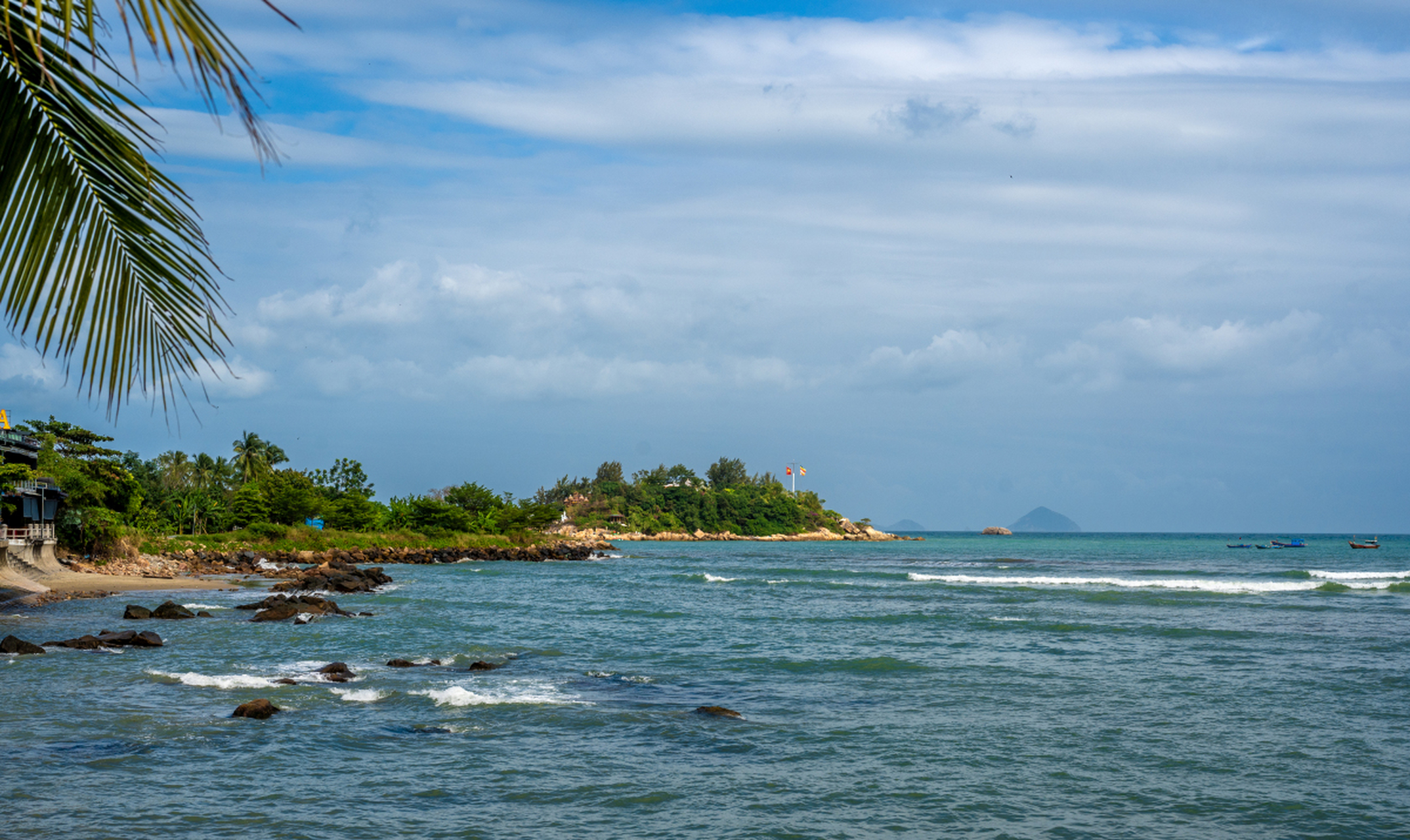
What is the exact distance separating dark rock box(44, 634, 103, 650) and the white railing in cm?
1486

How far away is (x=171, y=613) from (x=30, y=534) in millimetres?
14372

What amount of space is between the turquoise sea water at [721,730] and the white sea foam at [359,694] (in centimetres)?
7

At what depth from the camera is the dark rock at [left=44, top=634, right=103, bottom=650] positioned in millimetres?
18500

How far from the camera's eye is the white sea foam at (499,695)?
14070mm

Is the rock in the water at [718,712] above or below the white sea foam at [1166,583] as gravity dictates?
above

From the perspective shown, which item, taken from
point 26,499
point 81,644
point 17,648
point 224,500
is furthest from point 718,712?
point 224,500

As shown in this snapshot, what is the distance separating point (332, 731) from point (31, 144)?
10.8m

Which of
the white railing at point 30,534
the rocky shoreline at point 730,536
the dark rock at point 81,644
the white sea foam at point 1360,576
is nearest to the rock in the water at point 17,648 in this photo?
the dark rock at point 81,644

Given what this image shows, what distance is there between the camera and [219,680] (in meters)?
15.6

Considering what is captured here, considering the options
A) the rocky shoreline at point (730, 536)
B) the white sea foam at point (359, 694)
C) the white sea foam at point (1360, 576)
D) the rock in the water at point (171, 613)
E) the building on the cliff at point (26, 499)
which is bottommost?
the rocky shoreline at point (730, 536)

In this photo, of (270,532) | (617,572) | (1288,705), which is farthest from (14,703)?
(270,532)

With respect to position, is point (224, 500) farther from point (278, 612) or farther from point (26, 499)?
point (278, 612)

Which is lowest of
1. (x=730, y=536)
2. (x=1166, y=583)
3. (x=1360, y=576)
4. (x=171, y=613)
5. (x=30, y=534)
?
(x=730, y=536)

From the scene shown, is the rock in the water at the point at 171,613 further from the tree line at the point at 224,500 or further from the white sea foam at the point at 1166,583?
the white sea foam at the point at 1166,583
